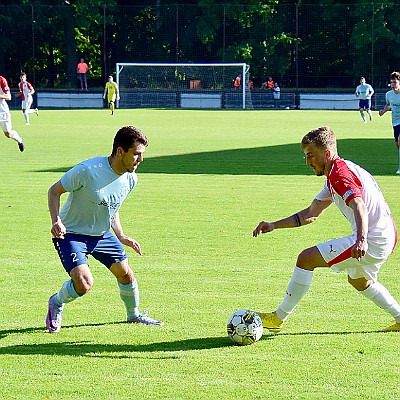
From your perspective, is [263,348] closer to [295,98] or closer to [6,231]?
[6,231]

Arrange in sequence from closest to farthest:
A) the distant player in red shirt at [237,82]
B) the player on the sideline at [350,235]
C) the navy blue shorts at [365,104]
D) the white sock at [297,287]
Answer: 1. the player on the sideline at [350,235]
2. the white sock at [297,287]
3. the navy blue shorts at [365,104]
4. the distant player in red shirt at [237,82]

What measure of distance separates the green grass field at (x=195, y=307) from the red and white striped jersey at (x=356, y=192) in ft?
3.04

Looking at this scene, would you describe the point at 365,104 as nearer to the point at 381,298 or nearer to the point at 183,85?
the point at 183,85

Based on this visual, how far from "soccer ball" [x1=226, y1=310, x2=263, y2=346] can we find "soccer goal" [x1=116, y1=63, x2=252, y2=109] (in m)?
48.9

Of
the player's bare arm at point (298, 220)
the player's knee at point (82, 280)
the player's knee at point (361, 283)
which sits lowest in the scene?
the player's knee at point (361, 283)

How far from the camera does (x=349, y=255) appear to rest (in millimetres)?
6914

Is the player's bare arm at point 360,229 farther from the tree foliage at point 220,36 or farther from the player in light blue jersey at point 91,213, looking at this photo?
the tree foliage at point 220,36

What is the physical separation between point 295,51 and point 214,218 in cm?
4766

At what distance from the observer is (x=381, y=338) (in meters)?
7.27

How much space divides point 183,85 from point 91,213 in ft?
165

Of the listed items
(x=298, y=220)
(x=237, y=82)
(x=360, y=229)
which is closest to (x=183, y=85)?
(x=237, y=82)

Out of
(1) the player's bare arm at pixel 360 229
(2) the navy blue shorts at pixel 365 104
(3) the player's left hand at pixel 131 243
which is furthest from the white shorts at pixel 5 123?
(2) the navy blue shorts at pixel 365 104

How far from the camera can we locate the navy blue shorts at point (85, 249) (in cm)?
722

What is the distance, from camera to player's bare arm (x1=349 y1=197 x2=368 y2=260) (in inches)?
259
